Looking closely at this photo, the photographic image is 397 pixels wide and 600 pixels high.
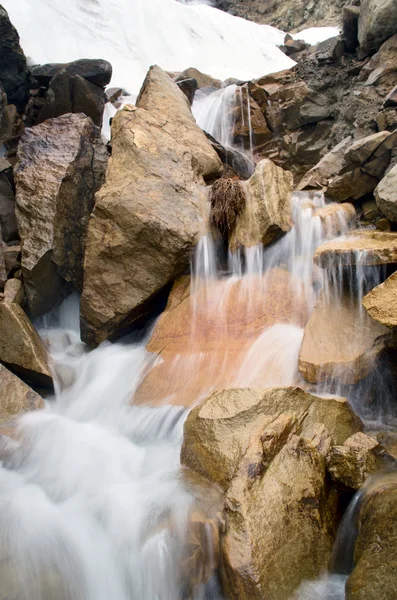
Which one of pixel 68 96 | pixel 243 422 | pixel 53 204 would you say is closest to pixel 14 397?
pixel 243 422

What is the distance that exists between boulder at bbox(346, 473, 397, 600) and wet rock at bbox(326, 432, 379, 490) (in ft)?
0.39

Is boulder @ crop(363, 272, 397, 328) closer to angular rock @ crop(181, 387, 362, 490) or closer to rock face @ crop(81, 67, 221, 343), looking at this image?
angular rock @ crop(181, 387, 362, 490)

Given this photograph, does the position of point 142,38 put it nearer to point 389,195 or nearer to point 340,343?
point 389,195

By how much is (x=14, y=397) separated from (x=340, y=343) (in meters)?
3.61

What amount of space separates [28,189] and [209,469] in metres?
5.22

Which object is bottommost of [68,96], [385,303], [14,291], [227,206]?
[385,303]

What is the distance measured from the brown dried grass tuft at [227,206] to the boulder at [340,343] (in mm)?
2149

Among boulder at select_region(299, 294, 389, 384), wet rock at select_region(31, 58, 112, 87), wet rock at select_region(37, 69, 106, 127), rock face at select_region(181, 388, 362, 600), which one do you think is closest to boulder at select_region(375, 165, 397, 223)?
boulder at select_region(299, 294, 389, 384)

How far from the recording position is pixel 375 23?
9.52m

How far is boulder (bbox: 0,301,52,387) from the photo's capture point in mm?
5688

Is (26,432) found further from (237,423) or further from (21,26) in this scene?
(21,26)

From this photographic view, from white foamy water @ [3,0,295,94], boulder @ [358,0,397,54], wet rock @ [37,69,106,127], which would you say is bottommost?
wet rock @ [37,69,106,127]

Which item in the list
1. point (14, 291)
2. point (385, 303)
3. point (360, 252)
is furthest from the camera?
point (14, 291)

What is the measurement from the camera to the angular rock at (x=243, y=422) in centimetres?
347
